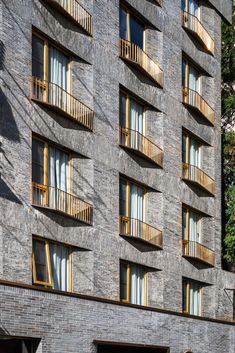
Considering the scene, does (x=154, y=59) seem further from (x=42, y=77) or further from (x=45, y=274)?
(x=45, y=274)

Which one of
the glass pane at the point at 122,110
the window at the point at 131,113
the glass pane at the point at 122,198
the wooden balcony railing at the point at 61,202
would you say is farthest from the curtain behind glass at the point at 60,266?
the window at the point at 131,113

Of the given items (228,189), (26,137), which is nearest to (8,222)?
A: (26,137)

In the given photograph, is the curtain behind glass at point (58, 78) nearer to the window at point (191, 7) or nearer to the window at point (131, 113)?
the window at point (131, 113)

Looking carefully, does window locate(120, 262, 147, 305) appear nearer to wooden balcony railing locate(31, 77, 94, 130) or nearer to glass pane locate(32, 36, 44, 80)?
wooden balcony railing locate(31, 77, 94, 130)

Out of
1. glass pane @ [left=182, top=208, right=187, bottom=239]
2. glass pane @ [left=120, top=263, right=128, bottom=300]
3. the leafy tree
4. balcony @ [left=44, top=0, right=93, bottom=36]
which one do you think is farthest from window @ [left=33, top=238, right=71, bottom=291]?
the leafy tree

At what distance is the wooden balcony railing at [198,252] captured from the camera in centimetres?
3497

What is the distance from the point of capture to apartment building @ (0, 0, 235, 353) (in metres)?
23.8

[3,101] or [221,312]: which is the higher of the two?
[3,101]

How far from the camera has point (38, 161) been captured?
25.4m

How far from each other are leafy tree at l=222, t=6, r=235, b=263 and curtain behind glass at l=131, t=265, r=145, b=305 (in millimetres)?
9073

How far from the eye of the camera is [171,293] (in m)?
32.9

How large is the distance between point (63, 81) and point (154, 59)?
22.6 ft

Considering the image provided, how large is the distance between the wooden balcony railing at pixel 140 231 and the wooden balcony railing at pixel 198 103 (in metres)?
5.77

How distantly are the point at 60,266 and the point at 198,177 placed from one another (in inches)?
455
